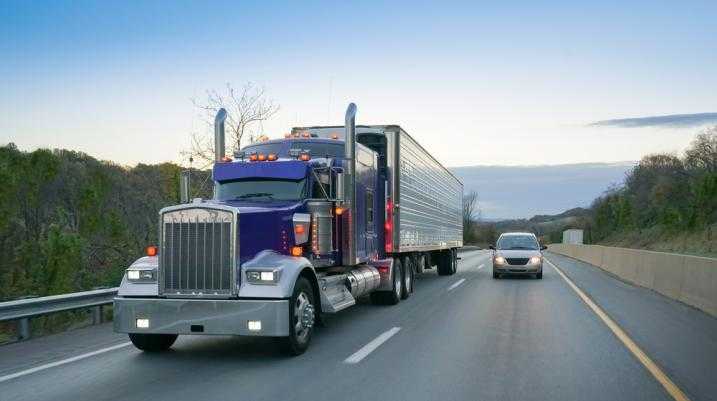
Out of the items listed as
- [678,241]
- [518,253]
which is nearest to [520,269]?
[518,253]

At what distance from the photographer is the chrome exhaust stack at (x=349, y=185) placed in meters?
10.9

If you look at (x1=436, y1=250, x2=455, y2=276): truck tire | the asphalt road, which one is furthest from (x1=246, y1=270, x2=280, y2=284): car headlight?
(x1=436, y1=250, x2=455, y2=276): truck tire

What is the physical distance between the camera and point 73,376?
7703 mm

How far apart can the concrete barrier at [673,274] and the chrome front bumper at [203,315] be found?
917 cm

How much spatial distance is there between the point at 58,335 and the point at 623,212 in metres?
85.3

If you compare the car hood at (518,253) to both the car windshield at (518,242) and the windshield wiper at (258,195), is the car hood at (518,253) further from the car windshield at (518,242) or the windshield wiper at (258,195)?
the windshield wiper at (258,195)

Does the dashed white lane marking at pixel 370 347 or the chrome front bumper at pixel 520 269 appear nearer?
the dashed white lane marking at pixel 370 347

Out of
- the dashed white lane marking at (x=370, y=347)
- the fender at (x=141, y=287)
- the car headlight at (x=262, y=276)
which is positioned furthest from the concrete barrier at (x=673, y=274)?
the fender at (x=141, y=287)

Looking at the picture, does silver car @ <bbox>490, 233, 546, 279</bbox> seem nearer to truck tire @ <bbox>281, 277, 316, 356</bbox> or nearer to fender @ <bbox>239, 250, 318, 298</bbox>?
truck tire @ <bbox>281, 277, 316, 356</bbox>

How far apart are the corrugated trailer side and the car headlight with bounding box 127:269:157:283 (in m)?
7.11

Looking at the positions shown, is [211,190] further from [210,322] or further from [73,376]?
[73,376]

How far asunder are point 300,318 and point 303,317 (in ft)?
0.26

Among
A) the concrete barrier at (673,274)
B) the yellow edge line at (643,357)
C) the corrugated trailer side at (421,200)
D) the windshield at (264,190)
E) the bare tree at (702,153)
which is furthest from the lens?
the bare tree at (702,153)

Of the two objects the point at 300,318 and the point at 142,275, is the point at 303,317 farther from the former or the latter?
the point at 142,275
